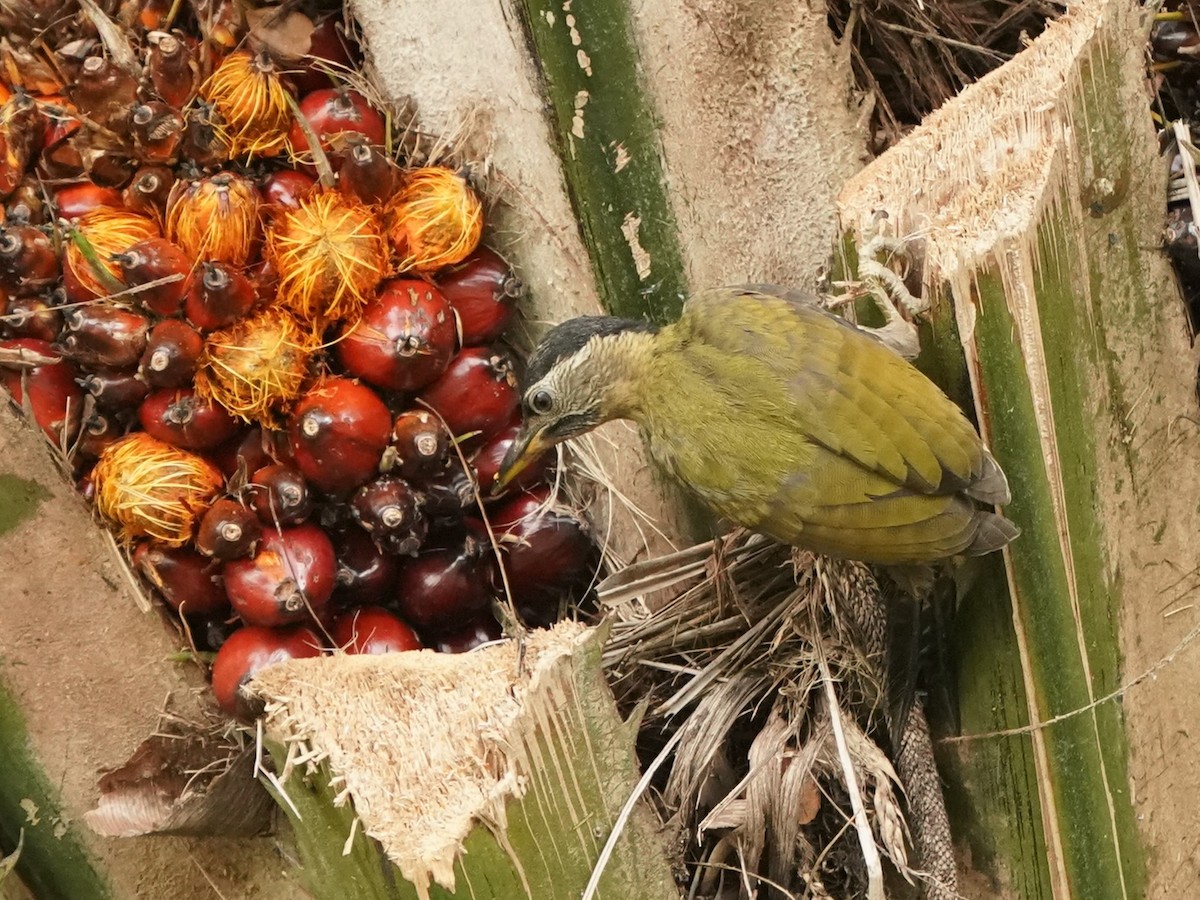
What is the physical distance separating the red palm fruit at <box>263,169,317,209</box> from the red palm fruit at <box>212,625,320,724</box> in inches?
29.5

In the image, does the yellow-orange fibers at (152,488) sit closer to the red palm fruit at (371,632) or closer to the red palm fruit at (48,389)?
the red palm fruit at (48,389)

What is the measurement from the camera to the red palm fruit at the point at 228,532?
182 centimetres

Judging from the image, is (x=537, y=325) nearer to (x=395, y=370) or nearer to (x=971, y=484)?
(x=395, y=370)

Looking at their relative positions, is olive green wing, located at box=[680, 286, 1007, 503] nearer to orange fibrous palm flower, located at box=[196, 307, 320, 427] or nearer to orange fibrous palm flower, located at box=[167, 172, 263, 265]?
orange fibrous palm flower, located at box=[196, 307, 320, 427]

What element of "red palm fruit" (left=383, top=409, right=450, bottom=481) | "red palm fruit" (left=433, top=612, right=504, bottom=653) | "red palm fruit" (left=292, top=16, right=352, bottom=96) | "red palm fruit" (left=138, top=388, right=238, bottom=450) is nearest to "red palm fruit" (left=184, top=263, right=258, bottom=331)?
"red palm fruit" (left=138, top=388, right=238, bottom=450)

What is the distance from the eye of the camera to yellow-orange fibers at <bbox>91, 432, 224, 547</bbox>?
71.9 inches

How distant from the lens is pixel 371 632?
6.34 ft

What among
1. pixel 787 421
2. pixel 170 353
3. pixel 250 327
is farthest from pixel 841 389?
pixel 170 353

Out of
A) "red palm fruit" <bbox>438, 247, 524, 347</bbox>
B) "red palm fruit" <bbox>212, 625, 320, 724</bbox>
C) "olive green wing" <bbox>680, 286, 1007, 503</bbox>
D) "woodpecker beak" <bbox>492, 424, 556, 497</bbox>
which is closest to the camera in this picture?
"olive green wing" <bbox>680, 286, 1007, 503</bbox>

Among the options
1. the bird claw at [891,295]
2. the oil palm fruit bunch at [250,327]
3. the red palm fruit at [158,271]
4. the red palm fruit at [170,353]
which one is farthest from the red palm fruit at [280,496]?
the bird claw at [891,295]

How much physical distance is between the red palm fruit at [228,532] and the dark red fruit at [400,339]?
32 centimetres

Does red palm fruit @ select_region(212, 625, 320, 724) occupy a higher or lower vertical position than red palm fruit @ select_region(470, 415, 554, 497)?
lower

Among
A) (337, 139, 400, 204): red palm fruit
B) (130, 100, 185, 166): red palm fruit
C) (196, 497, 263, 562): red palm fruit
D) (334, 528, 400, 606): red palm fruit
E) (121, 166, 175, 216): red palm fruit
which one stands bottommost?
(334, 528, 400, 606): red palm fruit

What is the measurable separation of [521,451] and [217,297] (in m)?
0.57
